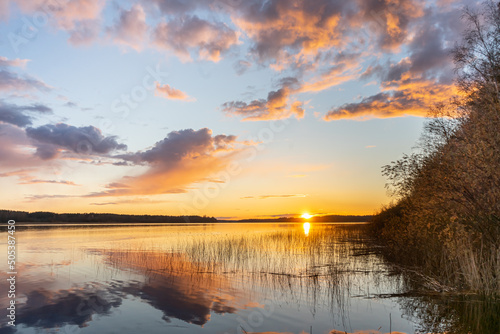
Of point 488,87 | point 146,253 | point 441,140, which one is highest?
point 488,87

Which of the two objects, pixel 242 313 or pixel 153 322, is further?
pixel 242 313

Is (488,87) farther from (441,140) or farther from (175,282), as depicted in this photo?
(175,282)

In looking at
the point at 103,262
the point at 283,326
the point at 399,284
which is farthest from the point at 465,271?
the point at 103,262

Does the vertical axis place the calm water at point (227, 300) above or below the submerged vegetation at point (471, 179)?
below

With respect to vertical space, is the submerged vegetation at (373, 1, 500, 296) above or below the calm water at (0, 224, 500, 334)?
above

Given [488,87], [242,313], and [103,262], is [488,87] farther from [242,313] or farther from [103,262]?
[103,262]

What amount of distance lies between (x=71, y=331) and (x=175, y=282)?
6.98 metres

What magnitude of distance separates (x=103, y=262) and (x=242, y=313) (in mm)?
13437

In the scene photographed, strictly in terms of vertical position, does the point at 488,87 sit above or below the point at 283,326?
above

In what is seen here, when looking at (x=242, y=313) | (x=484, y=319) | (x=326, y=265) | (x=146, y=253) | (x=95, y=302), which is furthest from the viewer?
(x=146, y=253)

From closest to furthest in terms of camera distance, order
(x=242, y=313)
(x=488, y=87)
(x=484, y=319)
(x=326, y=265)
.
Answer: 1. (x=484, y=319)
2. (x=242, y=313)
3. (x=488, y=87)
4. (x=326, y=265)

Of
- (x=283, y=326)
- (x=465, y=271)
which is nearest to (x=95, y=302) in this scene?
(x=283, y=326)

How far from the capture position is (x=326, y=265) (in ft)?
67.1

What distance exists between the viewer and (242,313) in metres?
11.1
